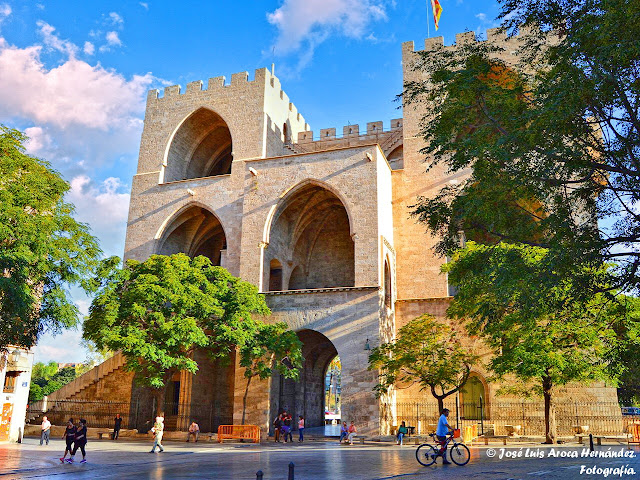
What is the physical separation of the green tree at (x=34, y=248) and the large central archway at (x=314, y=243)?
11.8 m

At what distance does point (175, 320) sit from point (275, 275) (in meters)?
9.27

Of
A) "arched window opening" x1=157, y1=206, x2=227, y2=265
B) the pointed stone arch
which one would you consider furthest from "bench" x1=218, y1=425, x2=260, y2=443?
"arched window opening" x1=157, y1=206, x2=227, y2=265

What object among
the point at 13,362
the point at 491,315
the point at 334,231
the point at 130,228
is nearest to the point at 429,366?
the point at 491,315

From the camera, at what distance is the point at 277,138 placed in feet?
103

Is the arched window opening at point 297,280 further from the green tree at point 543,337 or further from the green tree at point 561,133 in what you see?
the green tree at point 561,133

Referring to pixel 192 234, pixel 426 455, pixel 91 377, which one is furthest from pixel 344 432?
pixel 192 234

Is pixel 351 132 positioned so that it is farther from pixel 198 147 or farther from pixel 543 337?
pixel 543 337

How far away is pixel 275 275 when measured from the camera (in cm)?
2945

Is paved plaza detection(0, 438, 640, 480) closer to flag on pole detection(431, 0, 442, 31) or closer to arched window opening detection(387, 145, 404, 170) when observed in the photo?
arched window opening detection(387, 145, 404, 170)

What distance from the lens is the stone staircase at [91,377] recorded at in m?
26.9

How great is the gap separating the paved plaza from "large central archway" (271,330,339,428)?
9.14 meters

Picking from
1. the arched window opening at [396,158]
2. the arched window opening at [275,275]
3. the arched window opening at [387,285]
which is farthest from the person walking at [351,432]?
the arched window opening at [396,158]

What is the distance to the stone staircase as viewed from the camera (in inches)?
1057

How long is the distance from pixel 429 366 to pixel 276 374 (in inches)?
285
